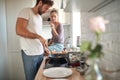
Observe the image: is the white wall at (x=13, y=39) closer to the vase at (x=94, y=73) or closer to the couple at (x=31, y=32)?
the couple at (x=31, y=32)

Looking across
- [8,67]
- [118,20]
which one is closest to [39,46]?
[118,20]

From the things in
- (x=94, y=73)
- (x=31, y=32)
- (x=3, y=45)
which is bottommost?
(x=3, y=45)

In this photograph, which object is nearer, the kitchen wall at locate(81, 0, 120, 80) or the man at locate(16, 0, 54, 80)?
the kitchen wall at locate(81, 0, 120, 80)

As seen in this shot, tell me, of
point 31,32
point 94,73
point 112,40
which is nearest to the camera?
point 94,73

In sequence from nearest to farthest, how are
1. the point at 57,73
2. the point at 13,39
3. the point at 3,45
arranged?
the point at 57,73
the point at 3,45
the point at 13,39

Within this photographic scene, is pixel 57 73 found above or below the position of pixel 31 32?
below

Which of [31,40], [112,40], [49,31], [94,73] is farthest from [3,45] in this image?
[94,73]

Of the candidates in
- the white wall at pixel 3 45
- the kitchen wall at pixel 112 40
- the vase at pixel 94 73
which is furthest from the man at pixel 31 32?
the vase at pixel 94 73

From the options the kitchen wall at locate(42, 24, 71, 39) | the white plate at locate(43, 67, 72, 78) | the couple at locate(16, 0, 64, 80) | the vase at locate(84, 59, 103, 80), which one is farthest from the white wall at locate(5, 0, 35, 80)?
the vase at locate(84, 59, 103, 80)

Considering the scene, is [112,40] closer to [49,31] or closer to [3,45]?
[3,45]

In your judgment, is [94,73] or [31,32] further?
[31,32]

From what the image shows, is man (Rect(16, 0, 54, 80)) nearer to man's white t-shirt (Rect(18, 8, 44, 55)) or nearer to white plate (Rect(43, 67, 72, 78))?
man's white t-shirt (Rect(18, 8, 44, 55))

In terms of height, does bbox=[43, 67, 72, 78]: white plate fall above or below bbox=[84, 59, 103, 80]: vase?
below

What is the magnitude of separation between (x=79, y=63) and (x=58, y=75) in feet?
1.43
